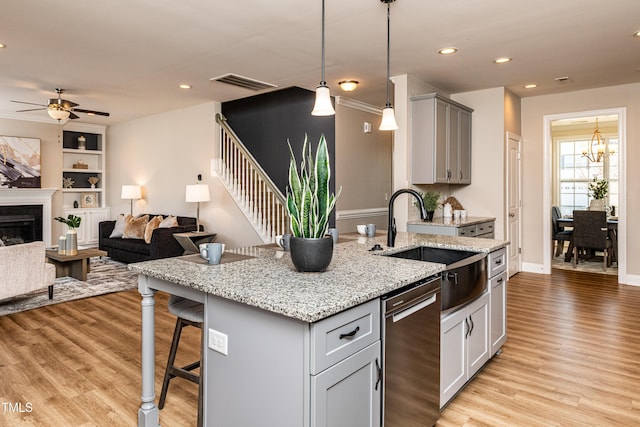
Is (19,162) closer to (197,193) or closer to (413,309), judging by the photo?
(197,193)

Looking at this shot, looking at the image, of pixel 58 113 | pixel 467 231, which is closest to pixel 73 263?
pixel 58 113

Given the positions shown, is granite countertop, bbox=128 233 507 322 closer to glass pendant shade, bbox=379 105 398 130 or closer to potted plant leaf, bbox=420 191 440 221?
glass pendant shade, bbox=379 105 398 130

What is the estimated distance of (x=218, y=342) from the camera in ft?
5.51

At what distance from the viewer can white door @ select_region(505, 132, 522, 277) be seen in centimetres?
558

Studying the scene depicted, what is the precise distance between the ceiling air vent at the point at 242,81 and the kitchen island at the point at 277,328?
10.8ft

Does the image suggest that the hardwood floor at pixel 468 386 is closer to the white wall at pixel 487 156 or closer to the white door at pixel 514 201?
the white door at pixel 514 201

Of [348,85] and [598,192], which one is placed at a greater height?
[348,85]

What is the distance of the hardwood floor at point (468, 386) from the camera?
225 centimetres

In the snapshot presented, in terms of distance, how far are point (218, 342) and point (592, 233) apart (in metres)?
6.41

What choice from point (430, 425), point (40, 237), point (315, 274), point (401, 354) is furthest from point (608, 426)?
point (40, 237)

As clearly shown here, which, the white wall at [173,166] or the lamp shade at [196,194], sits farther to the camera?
the white wall at [173,166]

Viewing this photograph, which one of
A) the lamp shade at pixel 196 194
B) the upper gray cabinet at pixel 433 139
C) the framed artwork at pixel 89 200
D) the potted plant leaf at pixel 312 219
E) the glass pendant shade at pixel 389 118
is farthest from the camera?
the framed artwork at pixel 89 200

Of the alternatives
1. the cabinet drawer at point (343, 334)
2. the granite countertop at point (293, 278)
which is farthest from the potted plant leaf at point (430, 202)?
the cabinet drawer at point (343, 334)

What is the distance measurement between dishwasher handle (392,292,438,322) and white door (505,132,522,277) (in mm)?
4015
